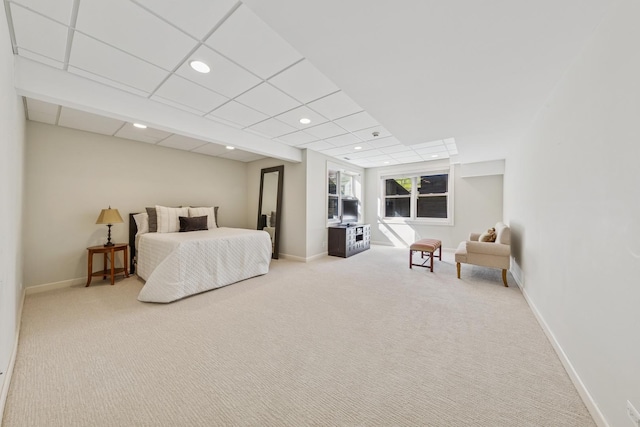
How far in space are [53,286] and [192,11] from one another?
4.25 m

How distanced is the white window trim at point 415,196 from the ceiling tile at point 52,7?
6526 mm

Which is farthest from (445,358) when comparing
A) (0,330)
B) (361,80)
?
(0,330)

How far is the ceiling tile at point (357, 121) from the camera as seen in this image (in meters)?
3.19

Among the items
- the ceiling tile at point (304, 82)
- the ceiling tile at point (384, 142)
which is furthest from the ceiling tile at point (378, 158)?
the ceiling tile at point (304, 82)

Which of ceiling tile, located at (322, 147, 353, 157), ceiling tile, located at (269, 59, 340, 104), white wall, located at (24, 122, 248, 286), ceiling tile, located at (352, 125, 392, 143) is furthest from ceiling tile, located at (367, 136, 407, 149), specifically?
white wall, located at (24, 122, 248, 286)

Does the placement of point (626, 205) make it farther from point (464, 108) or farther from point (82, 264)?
point (82, 264)

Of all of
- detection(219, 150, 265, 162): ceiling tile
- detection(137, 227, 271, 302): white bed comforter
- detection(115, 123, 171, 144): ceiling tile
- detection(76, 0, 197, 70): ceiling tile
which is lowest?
detection(137, 227, 271, 302): white bed comforter

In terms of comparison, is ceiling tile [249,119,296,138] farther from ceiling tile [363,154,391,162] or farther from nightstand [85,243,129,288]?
nightstand [85,243,129,288]

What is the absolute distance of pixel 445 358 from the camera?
1828mm

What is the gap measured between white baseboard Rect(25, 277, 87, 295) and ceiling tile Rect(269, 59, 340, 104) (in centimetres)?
419

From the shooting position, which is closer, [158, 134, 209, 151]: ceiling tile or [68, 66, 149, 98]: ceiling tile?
[68, 66, 149, 98]: ceiling tile

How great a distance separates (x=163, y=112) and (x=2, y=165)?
186 centimetres

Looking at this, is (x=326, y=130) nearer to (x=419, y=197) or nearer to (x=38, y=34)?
(x=38, y=34)

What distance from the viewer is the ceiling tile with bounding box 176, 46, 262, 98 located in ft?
6.51
